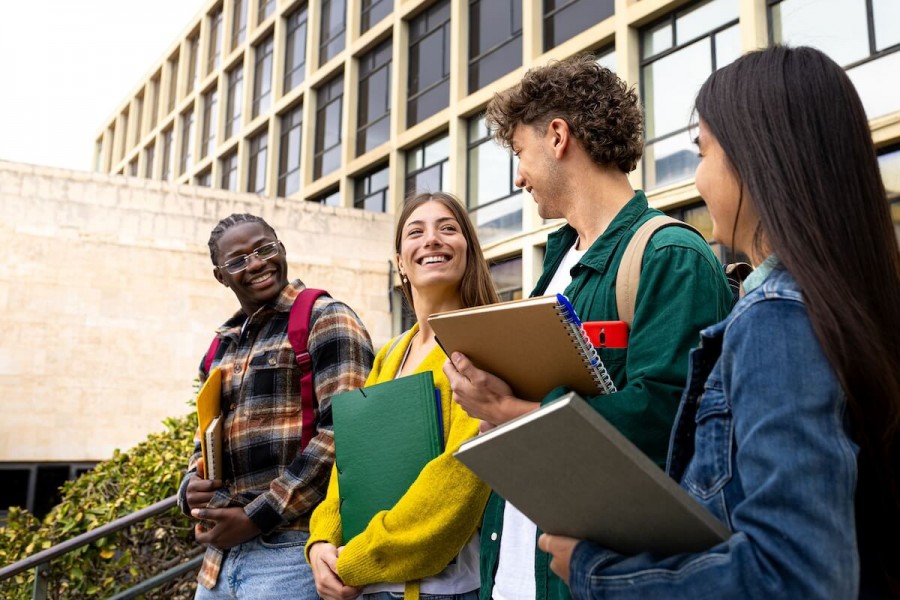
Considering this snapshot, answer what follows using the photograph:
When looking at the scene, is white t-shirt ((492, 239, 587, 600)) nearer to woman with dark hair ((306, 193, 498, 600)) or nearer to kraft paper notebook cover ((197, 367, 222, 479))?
woman with dark hair ((306, 193, 498, 600))

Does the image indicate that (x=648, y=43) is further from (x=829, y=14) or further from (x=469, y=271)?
(x=469, y=271)

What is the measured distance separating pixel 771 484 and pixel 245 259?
277 centimetres

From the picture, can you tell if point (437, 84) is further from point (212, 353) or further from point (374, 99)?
point (212, 353)

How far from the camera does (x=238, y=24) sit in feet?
95.1

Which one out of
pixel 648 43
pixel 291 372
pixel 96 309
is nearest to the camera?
pixel 291 372

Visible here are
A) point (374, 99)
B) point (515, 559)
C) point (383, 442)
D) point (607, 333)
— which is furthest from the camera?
point (374, 99)

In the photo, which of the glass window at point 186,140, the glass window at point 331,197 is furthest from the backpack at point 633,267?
the glass window at point 186,140

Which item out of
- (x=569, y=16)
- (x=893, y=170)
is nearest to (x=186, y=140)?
(x=569, y=16)

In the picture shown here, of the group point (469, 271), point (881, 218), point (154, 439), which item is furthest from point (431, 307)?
point (154, 439)

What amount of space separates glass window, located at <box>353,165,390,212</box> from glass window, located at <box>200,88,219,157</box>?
1037cm

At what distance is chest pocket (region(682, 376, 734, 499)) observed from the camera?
1.27 metres

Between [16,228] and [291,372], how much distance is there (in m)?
12.9

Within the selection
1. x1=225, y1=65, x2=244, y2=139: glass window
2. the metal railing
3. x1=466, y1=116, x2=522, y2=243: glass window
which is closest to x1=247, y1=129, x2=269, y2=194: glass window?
x1=225, y1=65, x2=244, y2=139: glass window

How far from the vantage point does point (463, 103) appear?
17.6 metres
